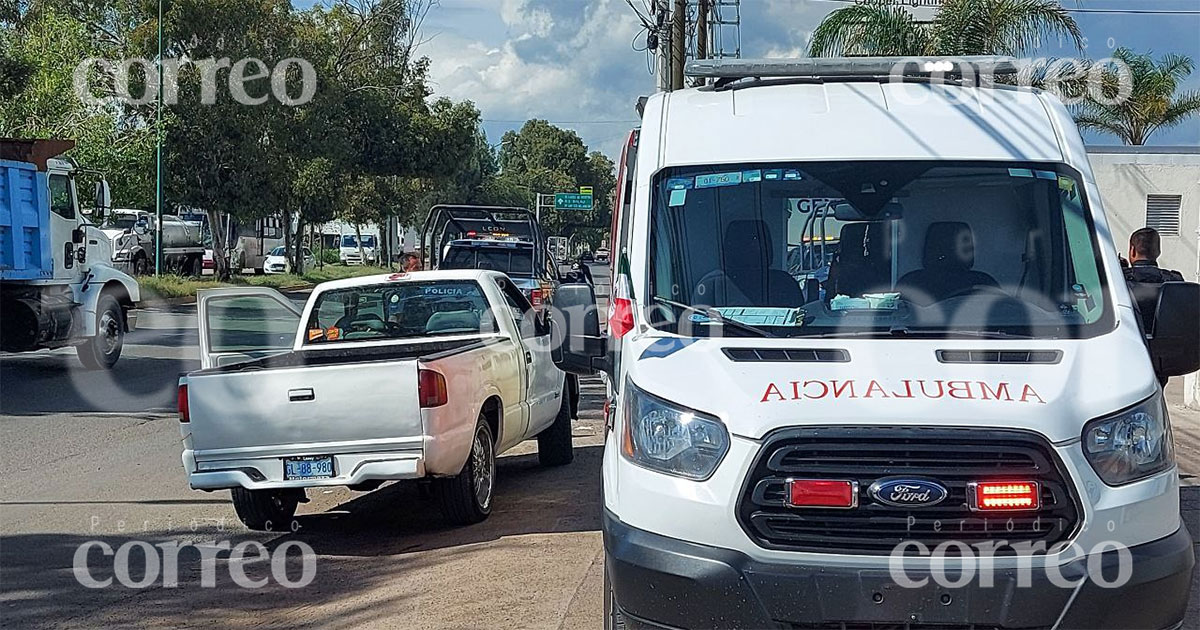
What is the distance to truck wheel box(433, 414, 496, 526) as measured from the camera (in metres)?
8.35

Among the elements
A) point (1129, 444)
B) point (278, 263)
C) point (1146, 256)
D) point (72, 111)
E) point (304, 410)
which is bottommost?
point (278, 263)

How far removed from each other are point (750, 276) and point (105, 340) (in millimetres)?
14885

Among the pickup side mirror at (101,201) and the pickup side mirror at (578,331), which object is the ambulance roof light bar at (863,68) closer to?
the pickup side mirror at (578,331)

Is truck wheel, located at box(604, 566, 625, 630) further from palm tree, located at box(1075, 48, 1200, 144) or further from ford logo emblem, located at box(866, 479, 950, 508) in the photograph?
palm tree, located at box(1075, 48, 1200, 144)

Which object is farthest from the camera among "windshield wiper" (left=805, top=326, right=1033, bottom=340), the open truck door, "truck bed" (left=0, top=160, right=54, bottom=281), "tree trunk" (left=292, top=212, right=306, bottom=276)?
"tree trunk" (left=292, top=212, right=306, bottom=276)

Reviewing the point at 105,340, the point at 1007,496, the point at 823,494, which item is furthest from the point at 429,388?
the point at 105,340

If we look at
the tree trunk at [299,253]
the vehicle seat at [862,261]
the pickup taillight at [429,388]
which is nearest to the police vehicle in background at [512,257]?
the pickup taillight at [429,388]

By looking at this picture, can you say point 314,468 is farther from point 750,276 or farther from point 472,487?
point 750,276

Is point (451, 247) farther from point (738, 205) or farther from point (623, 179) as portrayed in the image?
point (738, 205)

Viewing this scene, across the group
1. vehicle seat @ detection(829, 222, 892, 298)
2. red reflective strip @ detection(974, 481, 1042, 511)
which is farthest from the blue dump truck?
red reflective strip @ detection(974, 481, 1042, 511)

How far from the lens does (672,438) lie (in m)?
4.50

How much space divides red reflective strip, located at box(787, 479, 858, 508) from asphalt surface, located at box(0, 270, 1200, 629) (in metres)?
2.10

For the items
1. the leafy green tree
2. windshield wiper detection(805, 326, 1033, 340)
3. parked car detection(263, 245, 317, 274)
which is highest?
the leafy green tree

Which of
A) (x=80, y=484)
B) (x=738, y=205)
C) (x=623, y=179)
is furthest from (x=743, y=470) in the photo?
(x=80, y=484)
